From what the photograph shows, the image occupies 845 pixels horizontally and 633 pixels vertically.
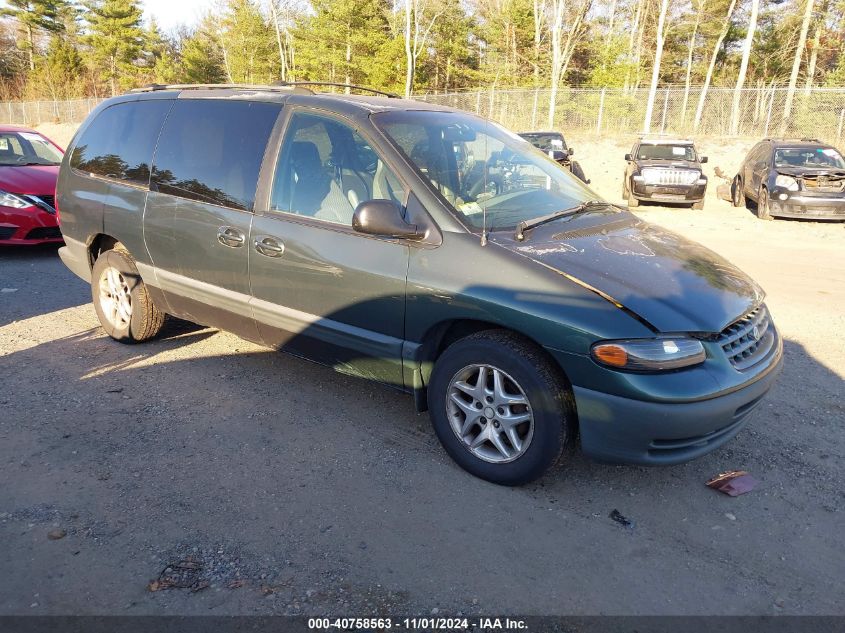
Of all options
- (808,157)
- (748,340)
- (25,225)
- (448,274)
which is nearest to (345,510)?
(448,274)

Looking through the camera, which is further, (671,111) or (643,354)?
(671,111)

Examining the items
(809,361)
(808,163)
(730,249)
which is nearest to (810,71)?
(808,163)

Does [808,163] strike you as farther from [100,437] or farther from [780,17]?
[780,17]

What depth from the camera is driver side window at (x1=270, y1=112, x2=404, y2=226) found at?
12.1 ft

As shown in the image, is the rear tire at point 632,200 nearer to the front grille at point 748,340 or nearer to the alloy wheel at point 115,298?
the front grille at point 748,340

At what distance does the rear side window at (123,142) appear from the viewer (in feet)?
15.9

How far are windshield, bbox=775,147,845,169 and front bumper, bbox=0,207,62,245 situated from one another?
13.7m

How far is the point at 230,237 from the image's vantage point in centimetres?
414

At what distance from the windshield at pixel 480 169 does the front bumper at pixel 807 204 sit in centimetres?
1064

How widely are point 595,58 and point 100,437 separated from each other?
44069 mm

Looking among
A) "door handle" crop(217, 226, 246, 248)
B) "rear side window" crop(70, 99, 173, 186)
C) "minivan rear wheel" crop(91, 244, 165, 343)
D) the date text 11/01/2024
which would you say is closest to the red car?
"rear side window" crop(70, 99, 173, 186)

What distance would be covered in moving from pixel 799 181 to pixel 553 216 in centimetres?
1172

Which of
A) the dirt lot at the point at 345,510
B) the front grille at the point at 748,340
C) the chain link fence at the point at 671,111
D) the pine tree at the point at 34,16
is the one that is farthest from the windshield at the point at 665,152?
the pine tree at the point at 34,16

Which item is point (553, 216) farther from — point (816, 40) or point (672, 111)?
point (816, 40)
